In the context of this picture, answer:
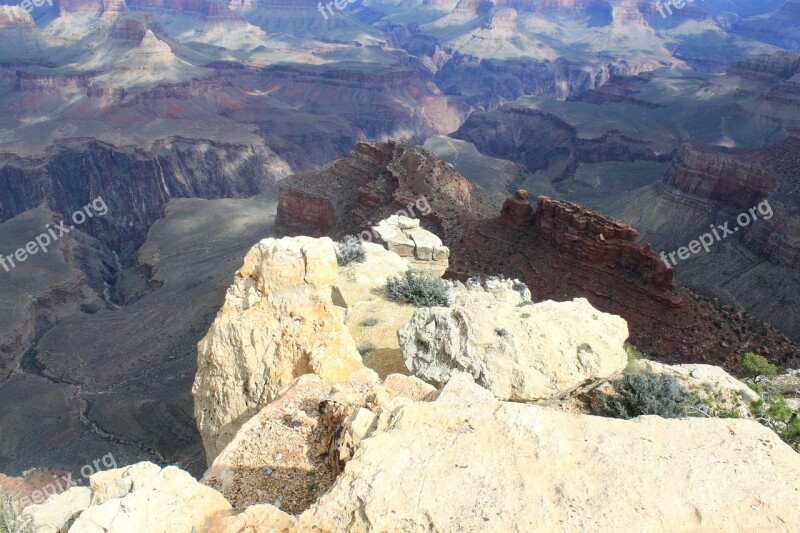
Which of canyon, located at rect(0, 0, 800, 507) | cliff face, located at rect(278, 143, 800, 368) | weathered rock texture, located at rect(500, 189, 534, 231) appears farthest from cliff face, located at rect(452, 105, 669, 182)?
weathered rock texture, located at rect(500, 189, 534, 231)

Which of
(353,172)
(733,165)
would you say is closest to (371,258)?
(353,172)

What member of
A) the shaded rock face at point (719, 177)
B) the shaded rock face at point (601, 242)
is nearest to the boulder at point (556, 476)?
the shaded rock face at point (601, 242)

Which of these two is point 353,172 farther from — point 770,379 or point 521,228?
point 770,379

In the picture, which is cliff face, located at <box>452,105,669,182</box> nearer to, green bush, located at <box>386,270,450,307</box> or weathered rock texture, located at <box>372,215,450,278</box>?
weathered rock texture, located at <box>372,215,450,278</box>

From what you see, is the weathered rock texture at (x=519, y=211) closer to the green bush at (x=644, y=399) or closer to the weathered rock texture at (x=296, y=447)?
the green bush at (x=644, y=399)

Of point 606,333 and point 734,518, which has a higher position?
point 734,518

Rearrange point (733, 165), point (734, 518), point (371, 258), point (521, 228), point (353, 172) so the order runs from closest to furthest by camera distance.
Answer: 1. point (734, 518)
2. point (371, 258)
3. point (521, 228)
4. point (353, 172)
5. point (733, 165)
